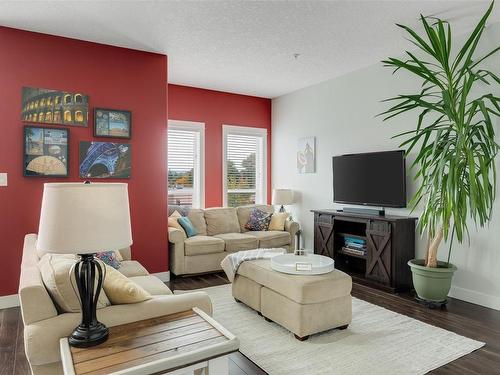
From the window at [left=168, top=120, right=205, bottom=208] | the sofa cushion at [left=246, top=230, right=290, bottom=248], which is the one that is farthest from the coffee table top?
the window at [left=168, top=120, right=205, bottom=208]

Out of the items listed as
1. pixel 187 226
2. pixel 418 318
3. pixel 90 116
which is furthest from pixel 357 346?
pixel 90 116

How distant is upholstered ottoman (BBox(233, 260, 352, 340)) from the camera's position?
2766 mm

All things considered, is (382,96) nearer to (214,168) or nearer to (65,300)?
(214,168)

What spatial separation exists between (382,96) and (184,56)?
275cm

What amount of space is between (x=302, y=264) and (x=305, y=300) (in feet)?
1.22

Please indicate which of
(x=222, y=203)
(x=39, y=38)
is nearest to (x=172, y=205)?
(x=222, y=203)

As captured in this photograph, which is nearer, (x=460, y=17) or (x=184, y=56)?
(x=460, y=17)

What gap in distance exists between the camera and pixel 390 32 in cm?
380

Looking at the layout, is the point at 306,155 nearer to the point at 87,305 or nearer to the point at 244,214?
the point at 244,214

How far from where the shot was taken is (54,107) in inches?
153

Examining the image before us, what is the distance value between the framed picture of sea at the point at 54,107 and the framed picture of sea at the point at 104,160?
12.4 inches

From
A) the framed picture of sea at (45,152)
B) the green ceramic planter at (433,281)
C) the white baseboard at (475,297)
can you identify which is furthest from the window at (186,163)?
the white baseboard at (475,297)

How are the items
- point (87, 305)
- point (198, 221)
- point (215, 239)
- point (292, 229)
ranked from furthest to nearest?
point (292, 229)
point (198, 221)
point (215, 239)
point (87, 305)

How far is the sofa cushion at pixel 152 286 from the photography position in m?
2.70
